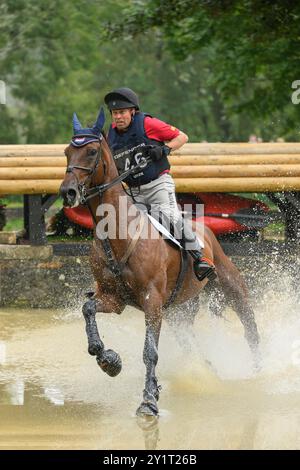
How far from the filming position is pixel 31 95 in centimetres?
2947

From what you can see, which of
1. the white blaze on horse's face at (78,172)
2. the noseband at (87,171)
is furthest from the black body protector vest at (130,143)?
the white blaze on horse's face at (78,172)

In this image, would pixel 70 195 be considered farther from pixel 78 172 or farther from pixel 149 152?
pixel 149 152

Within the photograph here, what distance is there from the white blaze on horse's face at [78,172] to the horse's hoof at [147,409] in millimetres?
1655

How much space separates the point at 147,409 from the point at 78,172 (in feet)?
6.33

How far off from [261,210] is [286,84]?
5729 millimetres

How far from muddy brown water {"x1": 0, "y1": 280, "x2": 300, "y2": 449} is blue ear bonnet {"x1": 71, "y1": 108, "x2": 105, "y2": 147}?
85.7 inches

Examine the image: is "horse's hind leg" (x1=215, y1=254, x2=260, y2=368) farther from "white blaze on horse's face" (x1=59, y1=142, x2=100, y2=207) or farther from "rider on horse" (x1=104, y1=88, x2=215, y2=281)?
"white blaze on horse's face" (x1=59, y1=142, x2=100, y2=207)

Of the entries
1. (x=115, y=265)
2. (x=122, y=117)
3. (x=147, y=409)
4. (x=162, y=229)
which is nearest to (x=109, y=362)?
(x=147, y=409)

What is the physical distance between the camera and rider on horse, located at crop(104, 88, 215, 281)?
332 inches

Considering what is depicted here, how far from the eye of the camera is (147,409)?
7.62 metres

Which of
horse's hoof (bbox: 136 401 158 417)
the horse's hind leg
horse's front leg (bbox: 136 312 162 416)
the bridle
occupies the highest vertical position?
the bridle

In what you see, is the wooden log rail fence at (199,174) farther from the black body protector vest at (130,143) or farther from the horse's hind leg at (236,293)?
the black body protector vest at (130,143)

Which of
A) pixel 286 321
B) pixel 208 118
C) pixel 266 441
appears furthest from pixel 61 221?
pixel 208 118

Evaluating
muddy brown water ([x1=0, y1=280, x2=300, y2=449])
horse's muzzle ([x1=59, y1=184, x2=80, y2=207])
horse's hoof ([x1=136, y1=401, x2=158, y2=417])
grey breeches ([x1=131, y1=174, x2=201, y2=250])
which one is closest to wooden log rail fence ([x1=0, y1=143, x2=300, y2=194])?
muddy brown water ([x1=0, y1=280, x2=300, y2=449])
